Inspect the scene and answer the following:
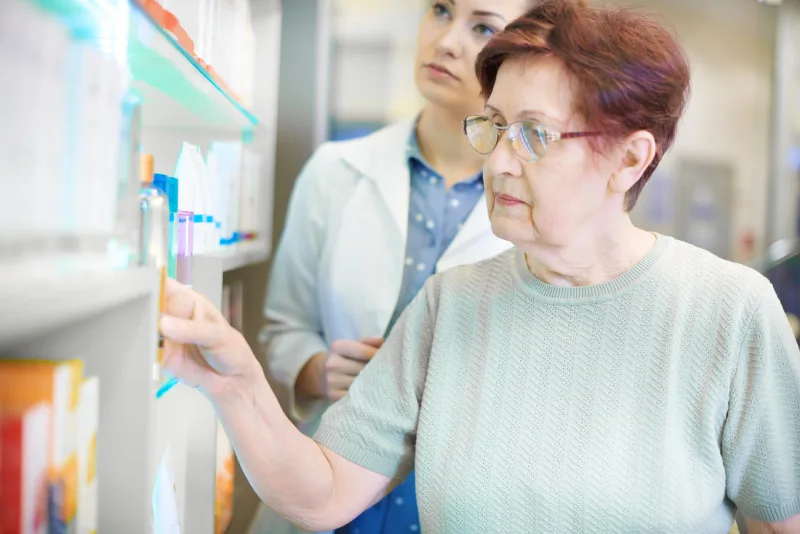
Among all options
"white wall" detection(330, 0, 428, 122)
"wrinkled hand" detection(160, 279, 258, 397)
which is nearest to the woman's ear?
"wrinkled hand" detection(160, 279, 258, 397)

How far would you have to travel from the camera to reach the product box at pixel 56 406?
81 cm

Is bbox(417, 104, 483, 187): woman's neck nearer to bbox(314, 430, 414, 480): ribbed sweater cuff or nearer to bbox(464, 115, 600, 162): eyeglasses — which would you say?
bbox(464, 115, 600, 162): eyeglasses

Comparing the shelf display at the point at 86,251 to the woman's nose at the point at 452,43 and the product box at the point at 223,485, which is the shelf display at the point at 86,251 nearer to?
the woman's nose at the point at 452,43

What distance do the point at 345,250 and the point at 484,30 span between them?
0.66m

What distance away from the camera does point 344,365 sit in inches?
68.0

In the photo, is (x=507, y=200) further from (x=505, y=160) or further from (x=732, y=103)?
(x=732, y=103)

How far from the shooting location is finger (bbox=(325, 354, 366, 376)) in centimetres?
172

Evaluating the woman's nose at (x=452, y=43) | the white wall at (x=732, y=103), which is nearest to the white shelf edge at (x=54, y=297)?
the woman's nose at (x=452, y=43)

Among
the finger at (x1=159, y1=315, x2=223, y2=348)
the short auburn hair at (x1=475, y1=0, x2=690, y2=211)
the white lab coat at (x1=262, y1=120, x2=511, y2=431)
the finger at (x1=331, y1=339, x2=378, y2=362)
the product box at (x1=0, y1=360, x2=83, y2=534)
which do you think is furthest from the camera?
the white lab coat at (x1=262, y1=120, x2=511, y2=431)

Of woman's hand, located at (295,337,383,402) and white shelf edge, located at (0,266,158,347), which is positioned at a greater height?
white shelf edge, located at (0,266,158,347)

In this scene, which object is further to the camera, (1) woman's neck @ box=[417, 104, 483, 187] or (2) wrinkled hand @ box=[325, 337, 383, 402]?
(1) woman's neck @ box=[417, 104, 483, 187]

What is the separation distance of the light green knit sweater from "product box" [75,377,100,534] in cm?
59

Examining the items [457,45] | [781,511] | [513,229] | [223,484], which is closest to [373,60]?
[457,45]

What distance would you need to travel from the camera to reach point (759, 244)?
3.39 m
